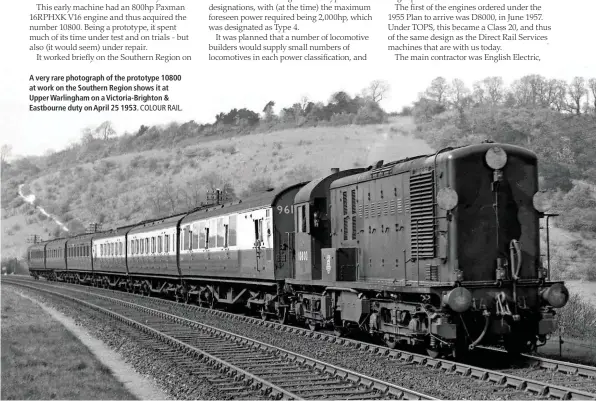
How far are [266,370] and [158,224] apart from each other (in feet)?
67.9

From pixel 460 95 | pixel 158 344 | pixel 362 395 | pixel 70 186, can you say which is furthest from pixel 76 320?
pixel 70 186

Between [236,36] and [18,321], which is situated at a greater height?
[236,36]

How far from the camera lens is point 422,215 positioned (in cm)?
1159

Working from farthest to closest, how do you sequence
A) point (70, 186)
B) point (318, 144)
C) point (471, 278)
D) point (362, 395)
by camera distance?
point (70, 186), point (318, 144), point (471, 278), point (362, 395)

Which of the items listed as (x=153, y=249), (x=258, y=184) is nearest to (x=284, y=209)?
(x=153, y=249)

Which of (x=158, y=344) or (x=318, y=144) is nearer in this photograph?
(x=158, y=344)

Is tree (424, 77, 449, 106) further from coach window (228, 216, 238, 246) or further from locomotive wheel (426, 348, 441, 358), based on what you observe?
locomotive wheel (426, 348, 441, 358)

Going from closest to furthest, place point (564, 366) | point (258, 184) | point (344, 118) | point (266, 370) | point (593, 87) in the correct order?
point (564, 366) → point (266, 370) → point (593, 87) → point (258, 184) → point (344, 118)

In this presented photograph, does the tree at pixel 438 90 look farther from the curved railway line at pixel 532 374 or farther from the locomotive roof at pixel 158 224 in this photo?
the curved railway line at pixel 532 374

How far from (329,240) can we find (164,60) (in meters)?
5.88

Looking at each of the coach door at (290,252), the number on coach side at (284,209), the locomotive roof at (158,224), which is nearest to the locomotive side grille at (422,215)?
the coach door at (290,252)

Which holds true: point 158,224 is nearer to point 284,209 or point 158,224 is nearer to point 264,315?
point 264,315

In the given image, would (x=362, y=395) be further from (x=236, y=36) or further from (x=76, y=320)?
(x=76, y=320)

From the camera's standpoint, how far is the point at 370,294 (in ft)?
42.8
